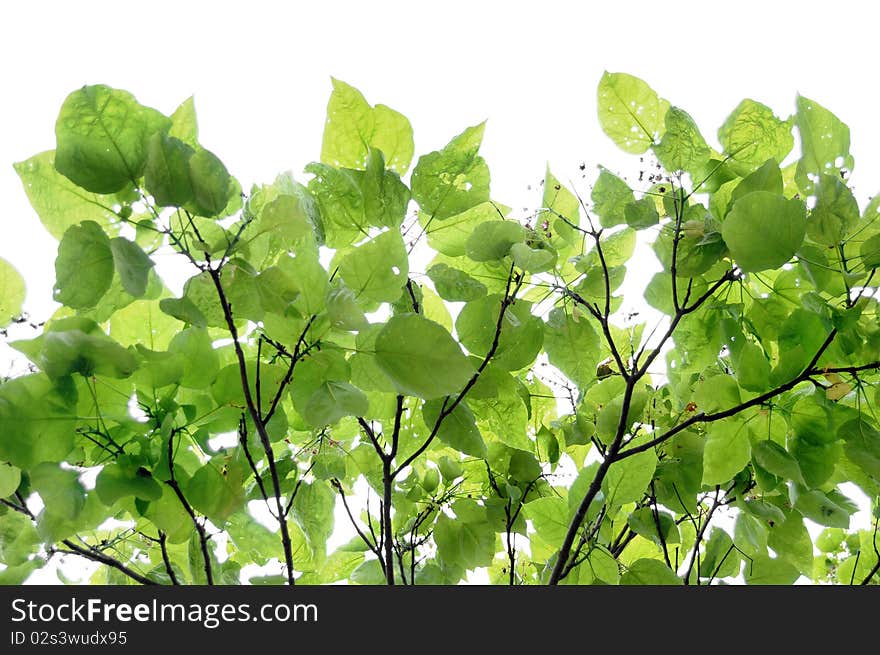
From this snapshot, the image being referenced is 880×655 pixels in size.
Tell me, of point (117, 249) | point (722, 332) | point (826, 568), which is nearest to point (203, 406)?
point (117, 249)

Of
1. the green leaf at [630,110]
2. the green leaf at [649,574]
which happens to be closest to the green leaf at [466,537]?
the green leaf at [649,574]

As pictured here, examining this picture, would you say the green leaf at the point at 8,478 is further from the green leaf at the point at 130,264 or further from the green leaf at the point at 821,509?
the green leaf at the point at 821,509

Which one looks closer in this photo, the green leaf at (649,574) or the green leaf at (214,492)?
the green leaf at (214,492)

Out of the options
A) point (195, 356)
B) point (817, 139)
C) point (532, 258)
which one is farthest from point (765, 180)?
point (195, 356)

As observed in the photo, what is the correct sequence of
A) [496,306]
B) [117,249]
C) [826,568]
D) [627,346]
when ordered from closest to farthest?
1. [117,249]
2. [496,306]
3. [627,346]
4. [826,568]

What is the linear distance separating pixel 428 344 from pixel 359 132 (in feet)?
0.57

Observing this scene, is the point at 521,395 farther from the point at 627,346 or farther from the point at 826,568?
the point at 826,568

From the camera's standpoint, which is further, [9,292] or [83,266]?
[9,292]

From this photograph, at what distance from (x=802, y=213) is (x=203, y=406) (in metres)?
0.38

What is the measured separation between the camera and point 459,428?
1.71ft

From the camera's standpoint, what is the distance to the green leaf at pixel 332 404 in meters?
0.41

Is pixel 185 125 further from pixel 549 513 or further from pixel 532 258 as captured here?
pixel 549 513

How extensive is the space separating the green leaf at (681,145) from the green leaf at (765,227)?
0.32 feet
